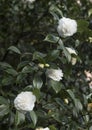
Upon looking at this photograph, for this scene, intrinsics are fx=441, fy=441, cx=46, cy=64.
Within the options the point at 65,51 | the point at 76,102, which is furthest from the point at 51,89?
the point at 65,51

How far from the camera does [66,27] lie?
2041 millimetres

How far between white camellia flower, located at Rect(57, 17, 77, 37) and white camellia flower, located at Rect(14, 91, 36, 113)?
33 cm

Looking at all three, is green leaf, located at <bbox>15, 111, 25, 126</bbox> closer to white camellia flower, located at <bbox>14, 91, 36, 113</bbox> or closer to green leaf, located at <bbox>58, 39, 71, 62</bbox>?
white camellia flower, located at <bbox>14, 91, 36, 113</bbox>

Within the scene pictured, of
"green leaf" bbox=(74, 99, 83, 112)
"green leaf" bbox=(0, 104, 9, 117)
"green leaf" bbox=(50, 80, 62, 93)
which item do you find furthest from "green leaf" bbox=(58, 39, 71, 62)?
"green leaf" bbox=(0, 104, 9, 117)

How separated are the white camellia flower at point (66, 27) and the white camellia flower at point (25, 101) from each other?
1.08 ft

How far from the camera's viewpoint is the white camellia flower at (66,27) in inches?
80.4

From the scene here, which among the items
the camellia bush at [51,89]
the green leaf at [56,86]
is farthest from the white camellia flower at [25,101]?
the green leaf at [56,86]

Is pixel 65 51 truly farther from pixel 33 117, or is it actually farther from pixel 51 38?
pixel 33 117

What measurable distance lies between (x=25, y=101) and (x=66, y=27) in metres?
0.39

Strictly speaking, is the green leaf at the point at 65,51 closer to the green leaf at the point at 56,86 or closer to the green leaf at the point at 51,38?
the green leaf at the point at 51,38

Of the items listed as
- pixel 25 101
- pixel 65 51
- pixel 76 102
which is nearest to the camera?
Result: pixel 25 101

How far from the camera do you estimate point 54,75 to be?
81.5 inches

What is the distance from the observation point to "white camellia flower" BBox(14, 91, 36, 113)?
1.95 meters

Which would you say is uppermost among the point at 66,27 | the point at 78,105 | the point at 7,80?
the point at 66,27
